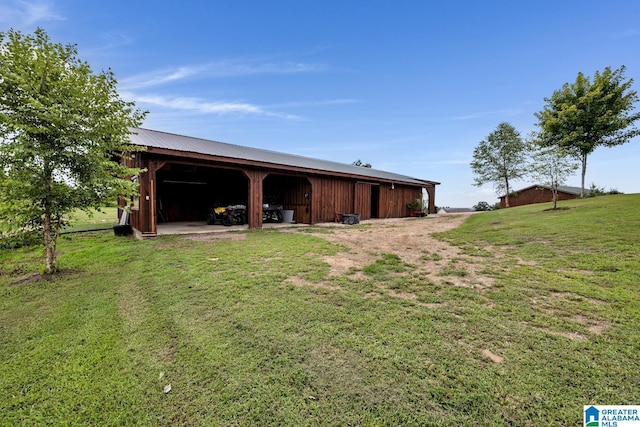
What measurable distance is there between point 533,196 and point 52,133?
33.7 meters

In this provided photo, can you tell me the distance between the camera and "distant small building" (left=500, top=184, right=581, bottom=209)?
A: 23578mm

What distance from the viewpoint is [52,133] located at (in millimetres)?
4219

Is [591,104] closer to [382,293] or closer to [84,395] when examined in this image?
[382,293]

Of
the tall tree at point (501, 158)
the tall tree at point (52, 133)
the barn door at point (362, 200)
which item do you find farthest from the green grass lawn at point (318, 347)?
the tall tree at point (501, 158)

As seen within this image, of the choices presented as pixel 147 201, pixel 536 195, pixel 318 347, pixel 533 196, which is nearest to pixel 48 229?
pixel 147 201

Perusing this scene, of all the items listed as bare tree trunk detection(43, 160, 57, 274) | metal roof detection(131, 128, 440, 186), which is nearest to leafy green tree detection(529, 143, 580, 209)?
metal roof detection(131, 128, 440, 186)

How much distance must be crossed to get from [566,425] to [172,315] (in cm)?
333

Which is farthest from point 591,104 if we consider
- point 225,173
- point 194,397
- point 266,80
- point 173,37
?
point 194,397

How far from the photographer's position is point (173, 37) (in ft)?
35.3

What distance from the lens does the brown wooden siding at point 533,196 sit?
23884 mm

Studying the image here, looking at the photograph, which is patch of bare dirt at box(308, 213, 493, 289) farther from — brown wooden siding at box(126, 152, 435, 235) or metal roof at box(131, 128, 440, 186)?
metal roof at box(131, 128, 440, 186)

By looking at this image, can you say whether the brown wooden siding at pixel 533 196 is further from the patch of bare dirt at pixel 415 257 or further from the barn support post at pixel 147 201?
the barn support post at pixel 147 201

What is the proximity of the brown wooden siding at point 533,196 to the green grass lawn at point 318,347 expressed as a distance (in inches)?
1002

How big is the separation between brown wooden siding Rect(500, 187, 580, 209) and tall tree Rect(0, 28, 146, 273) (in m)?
29.6
